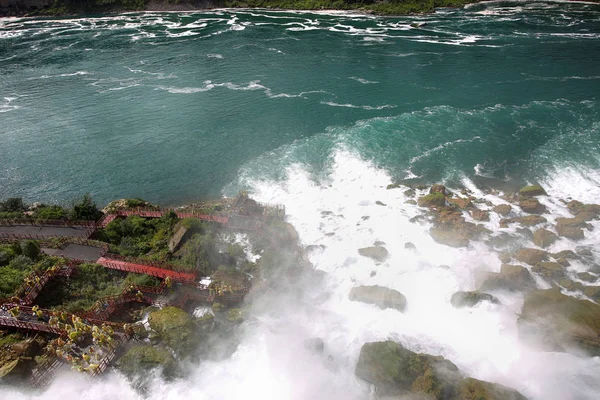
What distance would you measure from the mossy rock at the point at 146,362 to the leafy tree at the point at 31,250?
18.1 metres

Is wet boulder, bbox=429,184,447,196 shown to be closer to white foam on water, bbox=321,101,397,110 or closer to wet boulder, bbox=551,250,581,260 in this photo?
wet boulder, bbox=551,250,581,260

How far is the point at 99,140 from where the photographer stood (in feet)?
232

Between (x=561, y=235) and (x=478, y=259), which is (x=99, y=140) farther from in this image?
(x=561, y=235)

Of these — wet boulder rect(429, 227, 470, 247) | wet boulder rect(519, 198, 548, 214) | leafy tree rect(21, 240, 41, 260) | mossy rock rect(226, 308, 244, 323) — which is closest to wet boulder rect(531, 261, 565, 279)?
wet boulder rect(429, 227, 470, 247)

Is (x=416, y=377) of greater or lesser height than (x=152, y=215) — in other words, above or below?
below

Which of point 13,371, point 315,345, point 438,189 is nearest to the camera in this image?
point 13,371

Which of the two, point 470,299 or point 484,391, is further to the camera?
point 470,299

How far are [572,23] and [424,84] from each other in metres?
84.4

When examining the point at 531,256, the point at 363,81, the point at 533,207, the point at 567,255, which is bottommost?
the point at 567,255

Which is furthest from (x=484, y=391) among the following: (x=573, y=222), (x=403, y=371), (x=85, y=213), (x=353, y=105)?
(x=353, y=105)

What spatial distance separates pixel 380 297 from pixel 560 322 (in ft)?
53.2

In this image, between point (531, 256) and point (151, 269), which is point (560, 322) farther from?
point (151, 269)

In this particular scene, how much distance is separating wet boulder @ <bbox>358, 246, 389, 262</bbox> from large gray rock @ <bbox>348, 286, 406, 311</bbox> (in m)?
5.75

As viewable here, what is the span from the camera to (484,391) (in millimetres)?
26875
